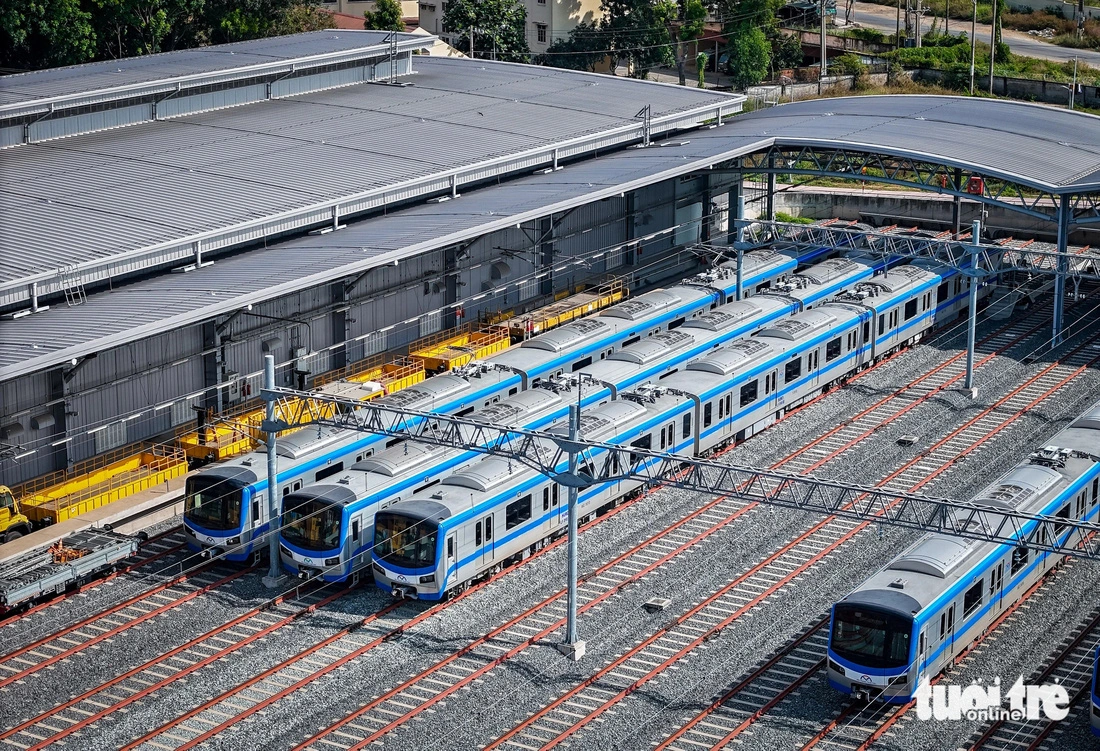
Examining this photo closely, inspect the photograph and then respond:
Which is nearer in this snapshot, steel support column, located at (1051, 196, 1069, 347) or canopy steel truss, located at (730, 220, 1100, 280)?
canopy steel truss, located at (730, 220, 1100, 280)

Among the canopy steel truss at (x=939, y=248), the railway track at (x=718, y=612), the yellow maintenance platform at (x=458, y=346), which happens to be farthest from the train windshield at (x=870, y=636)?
the yellow maintenance platform at (x=458, y=346)

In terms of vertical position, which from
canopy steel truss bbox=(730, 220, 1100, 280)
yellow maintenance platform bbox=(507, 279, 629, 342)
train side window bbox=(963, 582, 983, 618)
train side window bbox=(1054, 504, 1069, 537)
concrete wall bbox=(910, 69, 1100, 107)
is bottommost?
train side window bbox=(963, 582, 983, 618)

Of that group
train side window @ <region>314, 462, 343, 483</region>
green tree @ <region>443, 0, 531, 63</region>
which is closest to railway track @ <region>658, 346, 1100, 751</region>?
train side window @ <region>314, 462, 343, 483</region>

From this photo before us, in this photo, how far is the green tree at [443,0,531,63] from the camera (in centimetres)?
9138

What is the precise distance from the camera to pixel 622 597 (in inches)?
1332

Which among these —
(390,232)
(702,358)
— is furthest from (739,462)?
(390,232)

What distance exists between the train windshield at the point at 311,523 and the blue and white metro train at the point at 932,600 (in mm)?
10978

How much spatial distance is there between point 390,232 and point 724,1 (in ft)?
183

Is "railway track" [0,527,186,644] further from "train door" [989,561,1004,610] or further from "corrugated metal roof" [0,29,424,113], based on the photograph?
"corrugated metal roof" [0,29,424,113]

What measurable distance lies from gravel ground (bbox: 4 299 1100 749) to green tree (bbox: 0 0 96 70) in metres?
50.8

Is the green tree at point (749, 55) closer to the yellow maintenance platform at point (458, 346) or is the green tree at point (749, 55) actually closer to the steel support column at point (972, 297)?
the yellow maintenance platform at point (458, 346)

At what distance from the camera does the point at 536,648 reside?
31.4 meters

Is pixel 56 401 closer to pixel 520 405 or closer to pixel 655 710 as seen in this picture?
pixel 520 405

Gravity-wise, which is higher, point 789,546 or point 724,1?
point 724,1
